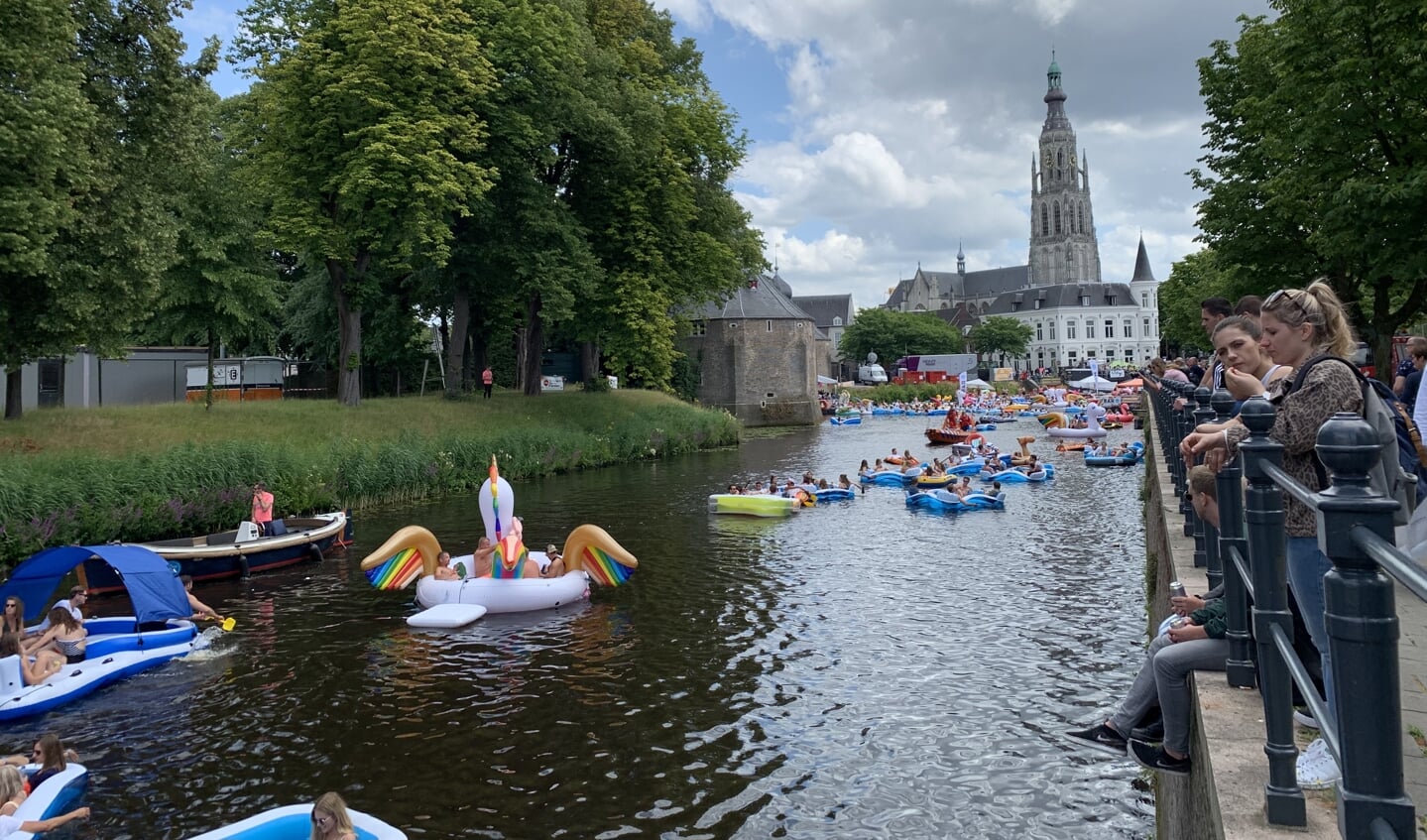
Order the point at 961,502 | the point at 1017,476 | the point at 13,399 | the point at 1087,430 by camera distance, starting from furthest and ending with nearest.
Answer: the point at 1087,430 < the point at 1017,476 < the point at 961,502 < the point at 13,399

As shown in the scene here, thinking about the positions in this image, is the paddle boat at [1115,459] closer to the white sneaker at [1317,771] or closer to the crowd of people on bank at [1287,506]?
the crowd of people on bank at [1287,506]

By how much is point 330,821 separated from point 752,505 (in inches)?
700

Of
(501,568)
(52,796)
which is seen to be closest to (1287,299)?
(52,796)

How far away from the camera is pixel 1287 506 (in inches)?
169

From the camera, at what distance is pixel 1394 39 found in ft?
59.1

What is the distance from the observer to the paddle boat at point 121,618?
1184cm

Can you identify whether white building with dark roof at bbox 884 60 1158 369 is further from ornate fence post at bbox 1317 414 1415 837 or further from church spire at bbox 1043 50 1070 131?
ornate fence post at bbox 1317 414 1415 837

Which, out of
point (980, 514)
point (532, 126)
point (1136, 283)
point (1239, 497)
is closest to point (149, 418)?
point (532, 126)

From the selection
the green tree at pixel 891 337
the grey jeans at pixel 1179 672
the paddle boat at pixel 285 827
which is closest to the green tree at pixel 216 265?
the paddle boat at pixel 285 827

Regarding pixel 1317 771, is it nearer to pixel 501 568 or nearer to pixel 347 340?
pixel 501 568

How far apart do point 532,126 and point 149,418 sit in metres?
14.4

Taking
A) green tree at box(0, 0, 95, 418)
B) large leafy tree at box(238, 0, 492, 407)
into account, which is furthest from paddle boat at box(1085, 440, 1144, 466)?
green tree at box(0, 0, 95, 418)

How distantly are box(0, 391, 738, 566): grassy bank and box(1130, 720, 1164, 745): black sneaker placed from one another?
1851 cm

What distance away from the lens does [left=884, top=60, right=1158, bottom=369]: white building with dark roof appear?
→ 4879 inches
